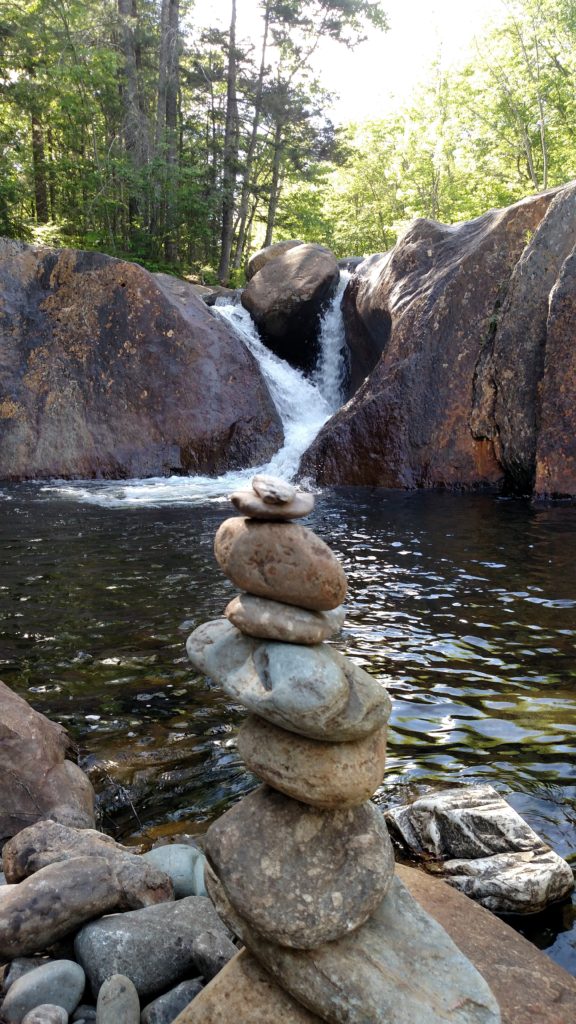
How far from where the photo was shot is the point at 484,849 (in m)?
3.72

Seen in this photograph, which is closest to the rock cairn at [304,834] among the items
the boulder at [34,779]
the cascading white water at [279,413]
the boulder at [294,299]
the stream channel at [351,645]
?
the stream channel at [351,645]

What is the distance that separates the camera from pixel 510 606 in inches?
302

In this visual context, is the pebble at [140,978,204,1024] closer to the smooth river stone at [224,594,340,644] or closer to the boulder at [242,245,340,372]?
the smooth river stone at [224,594,340,644]

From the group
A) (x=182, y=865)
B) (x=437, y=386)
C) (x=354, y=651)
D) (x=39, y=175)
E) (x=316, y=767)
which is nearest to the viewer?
(x=316, y=767)

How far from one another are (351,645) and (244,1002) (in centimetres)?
432

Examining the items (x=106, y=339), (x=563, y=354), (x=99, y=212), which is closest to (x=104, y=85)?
(x=99, y=212)

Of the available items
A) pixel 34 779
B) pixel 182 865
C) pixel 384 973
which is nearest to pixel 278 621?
pixel 384 973

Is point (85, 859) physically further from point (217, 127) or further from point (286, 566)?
point (217, 127)

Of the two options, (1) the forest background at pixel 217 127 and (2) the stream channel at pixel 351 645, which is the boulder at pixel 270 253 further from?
(2) the stream channel at pixel 351 645

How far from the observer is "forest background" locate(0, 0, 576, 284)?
2297 centimetres

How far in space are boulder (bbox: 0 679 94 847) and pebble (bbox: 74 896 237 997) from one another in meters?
1.09

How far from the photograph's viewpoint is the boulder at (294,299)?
18578 millimetres

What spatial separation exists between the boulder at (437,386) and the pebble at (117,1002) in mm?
12270

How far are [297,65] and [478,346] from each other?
22158 mm
